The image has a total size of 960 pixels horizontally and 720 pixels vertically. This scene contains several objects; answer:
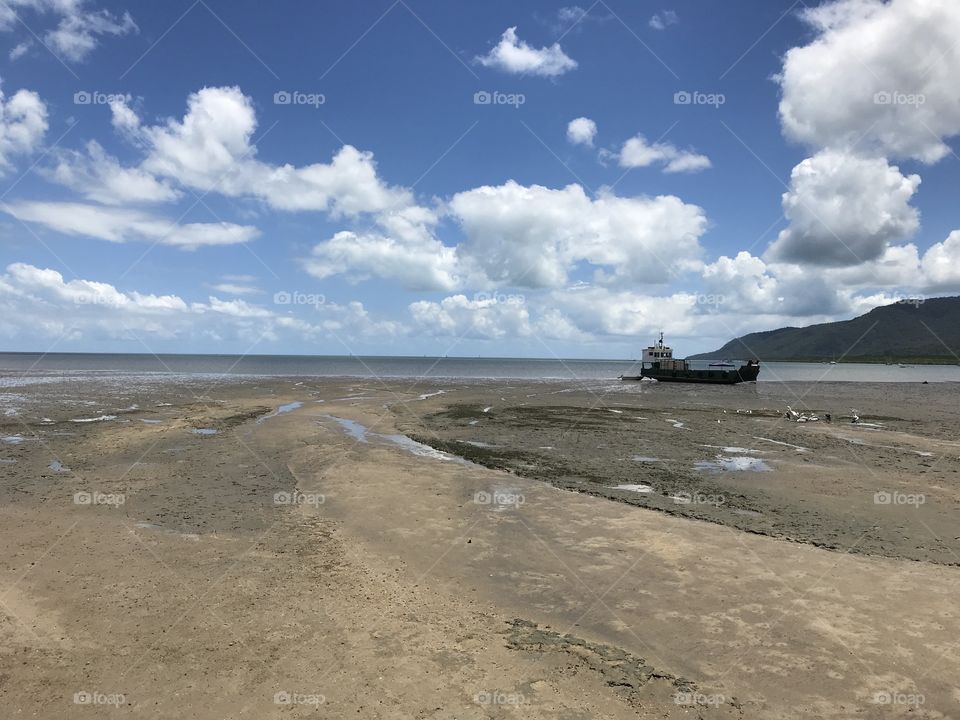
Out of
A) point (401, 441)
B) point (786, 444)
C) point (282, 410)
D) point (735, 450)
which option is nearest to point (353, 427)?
point (401, 441)

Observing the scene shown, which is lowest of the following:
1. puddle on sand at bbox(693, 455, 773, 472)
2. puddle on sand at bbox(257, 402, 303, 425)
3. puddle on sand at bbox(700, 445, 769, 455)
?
puddle on sand at bbox(693, 455, 773, 472)

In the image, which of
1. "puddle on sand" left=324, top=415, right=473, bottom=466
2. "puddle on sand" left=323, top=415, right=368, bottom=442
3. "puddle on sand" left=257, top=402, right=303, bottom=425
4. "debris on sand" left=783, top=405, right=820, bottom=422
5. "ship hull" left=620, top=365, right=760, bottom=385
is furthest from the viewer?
"ship hull" left=620, top=365, right=760, bottom=385

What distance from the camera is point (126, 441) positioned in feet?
77.8

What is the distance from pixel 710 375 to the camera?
82.2m

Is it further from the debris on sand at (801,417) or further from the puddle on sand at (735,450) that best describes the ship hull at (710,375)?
the puddle on sand at (735,450)

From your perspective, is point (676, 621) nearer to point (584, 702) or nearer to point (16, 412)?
point (584, 702)

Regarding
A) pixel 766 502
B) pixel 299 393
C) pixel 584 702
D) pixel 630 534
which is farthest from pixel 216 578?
pixel 299 393

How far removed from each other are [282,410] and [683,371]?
66.9 meters

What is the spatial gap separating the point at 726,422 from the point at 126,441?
112 ft

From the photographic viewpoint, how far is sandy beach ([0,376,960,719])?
6.50 m

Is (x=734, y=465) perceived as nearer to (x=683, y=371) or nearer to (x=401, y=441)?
(x=401, y=441)

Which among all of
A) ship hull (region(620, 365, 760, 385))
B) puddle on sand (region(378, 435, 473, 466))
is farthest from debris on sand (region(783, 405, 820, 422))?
ship hull (region(620, 365, 760, 385))

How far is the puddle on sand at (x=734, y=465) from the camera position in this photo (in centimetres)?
1994

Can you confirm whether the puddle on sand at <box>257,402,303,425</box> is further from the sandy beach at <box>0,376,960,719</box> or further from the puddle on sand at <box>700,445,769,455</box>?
the puddle on sand at <box>700,445,769,455</box>
